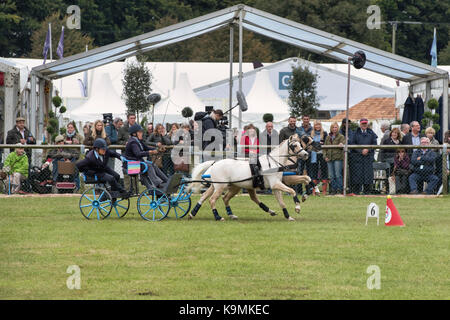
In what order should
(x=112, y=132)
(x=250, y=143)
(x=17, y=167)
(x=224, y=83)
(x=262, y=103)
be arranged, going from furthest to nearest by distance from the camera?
(x=224, y=83), (x=262, y=103), (x=112, y=132), (x=250, y=143), (x=17, y=167)

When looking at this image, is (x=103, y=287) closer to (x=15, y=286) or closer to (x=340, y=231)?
(x=15, y=286)

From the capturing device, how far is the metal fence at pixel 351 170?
2136cm

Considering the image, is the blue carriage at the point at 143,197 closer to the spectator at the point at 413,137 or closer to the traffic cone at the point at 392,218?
the traffic cone at the point at 392,218

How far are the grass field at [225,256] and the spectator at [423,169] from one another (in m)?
3.45

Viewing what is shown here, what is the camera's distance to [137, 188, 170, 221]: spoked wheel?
54.0 ft

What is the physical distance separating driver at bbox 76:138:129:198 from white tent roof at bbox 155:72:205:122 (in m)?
19.7

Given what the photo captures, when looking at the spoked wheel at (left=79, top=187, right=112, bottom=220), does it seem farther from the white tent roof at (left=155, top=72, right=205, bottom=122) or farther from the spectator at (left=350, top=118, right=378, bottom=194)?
the white tent roof at (left=155, top=72, right=205, bottom=122)

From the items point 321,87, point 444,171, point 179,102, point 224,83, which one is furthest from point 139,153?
point 321,87

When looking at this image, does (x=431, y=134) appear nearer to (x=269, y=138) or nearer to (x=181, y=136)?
(x=269, y=138)

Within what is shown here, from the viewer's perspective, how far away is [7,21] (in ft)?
241

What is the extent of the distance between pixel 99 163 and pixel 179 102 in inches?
793

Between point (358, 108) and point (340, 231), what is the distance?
32.6m

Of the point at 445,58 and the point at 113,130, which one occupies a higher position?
the point at 445,58

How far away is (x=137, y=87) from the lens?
44.8 m
